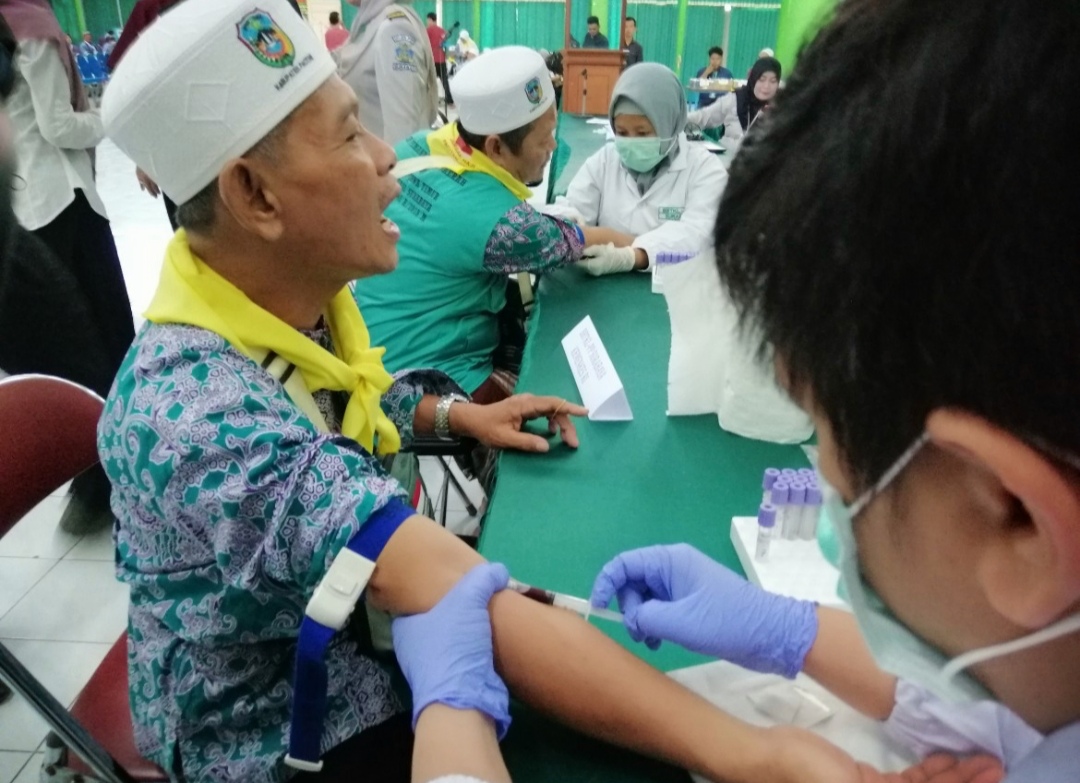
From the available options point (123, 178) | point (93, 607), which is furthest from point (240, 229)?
point (123, 178)

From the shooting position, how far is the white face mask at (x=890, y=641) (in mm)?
459

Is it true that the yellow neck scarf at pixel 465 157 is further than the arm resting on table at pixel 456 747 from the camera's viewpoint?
Yes

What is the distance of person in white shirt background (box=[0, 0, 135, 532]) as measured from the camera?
2074 mm

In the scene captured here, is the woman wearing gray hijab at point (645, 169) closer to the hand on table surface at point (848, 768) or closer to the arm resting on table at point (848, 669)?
the arm resting on table at point (848, 669)

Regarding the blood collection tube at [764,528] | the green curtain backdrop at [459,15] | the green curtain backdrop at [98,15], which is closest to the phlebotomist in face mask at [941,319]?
the blood collection tube at [764,528]

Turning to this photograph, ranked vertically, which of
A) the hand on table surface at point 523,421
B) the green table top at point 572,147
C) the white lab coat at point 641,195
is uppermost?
the hand on table surface at point 523,421

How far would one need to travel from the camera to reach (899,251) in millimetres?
339

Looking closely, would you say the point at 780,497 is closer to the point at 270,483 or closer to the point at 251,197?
the point at 270,483

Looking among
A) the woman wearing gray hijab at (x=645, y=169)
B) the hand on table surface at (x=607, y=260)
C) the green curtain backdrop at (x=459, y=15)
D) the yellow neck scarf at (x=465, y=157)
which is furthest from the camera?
the green curtain backdrop at (x=459, y=15)

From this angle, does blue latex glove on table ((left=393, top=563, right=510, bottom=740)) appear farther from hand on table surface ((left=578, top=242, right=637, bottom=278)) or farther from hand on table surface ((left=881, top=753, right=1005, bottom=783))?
hand on table surface ((left=578, top=242, right=637, bottom=278))

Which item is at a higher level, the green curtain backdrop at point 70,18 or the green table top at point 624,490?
the green table top at point 624,490

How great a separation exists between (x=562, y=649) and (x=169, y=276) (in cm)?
60

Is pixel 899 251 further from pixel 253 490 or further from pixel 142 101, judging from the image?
pixel 142 101

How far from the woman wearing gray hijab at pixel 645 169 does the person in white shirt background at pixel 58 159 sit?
144 centimetres
